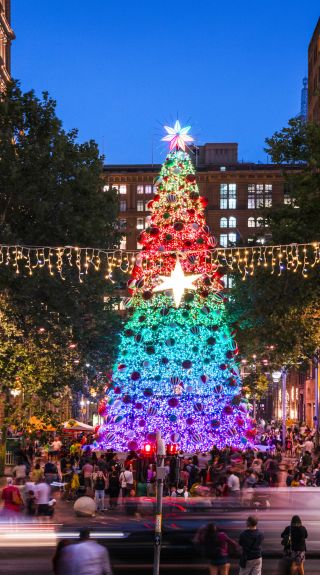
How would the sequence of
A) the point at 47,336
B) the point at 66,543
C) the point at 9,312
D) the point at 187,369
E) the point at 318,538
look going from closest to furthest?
the point at 66,543 → the point at 318,538 → the point at 187,369 → the point at 9,312 → the point at 47,336

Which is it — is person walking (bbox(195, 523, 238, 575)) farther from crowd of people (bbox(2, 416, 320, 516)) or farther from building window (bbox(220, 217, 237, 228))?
building window (bbox(220, 217, 237, 228))

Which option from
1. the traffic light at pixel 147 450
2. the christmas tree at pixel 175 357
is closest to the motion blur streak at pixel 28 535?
the traffic light at pixel 147 450

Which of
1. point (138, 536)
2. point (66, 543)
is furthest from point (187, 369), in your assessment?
point (66, 543)

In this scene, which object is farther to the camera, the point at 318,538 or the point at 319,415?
the point at 319,415

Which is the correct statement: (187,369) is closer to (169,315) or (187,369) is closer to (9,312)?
(169,315)

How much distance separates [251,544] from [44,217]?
3253 cm

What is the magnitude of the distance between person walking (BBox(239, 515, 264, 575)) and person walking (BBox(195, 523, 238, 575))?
25 centimetres

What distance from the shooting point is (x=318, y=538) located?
15945mm

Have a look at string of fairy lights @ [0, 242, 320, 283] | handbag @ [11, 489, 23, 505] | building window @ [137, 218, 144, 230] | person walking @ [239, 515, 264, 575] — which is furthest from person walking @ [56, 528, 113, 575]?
building window @ [137, 218, 144, 230]

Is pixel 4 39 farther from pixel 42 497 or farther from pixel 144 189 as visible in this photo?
pixel 144 189

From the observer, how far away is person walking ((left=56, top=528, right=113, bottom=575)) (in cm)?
1069

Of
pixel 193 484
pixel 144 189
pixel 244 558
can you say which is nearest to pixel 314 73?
pixel 144 189

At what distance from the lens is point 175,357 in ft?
105

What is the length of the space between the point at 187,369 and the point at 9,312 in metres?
14.0
